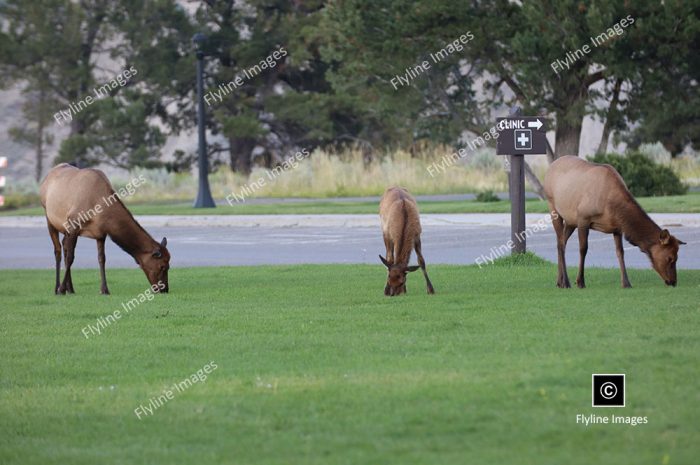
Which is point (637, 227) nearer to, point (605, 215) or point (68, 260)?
point (605, 215)

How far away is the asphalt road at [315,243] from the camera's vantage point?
2122 centimetres

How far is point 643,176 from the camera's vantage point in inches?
1319

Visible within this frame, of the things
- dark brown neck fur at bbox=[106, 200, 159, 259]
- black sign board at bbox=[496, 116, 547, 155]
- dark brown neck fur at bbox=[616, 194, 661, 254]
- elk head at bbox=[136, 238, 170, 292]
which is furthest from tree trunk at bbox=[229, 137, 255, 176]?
dark brown neck fur at bbox=[616, 194, 661, 254]

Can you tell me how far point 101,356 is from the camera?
10750 mm

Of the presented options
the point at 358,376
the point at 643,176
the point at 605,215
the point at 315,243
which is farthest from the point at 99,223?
the point at 643,176

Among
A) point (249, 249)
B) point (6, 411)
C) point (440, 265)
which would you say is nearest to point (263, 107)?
point (249, 249)

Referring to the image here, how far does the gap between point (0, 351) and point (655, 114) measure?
27.3 metres

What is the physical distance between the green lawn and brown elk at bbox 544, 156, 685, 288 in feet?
40.8

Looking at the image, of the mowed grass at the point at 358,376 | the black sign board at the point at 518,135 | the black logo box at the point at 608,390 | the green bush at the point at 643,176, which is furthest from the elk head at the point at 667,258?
the green bush at the point at 643,176

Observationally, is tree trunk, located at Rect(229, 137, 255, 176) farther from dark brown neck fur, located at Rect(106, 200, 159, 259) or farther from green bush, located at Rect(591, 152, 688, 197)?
dark brown neck fur, located at Rect(106, 200, 159, 259)

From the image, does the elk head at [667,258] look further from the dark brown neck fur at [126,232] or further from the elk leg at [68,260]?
the elk leg at [68,260]

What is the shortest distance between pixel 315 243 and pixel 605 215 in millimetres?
10678

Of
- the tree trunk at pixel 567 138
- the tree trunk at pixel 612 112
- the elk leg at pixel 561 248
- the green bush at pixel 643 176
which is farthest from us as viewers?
the tree trunk at pixel 567 138

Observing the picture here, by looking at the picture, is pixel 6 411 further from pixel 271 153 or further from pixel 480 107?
pixel 271 153
